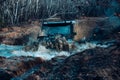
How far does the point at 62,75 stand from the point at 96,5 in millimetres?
29591

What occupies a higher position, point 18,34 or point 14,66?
point 14,66

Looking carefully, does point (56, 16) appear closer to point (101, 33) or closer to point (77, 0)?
point (77, 0)

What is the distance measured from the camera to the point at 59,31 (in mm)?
21344

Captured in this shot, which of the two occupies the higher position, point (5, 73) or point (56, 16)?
point (5, 73)

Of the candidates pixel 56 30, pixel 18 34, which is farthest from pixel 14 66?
pixel 18 34

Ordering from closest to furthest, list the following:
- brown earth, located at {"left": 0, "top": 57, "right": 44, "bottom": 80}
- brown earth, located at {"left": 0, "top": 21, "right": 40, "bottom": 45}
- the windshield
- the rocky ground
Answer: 1. the rocky ground
2. brown earth, located at {"left": 0, "top": 57, "right": 44, "bottom": 80}
3. brown earth, located at {"left": 0, "top": 21, "right": 40, "bottom": 45}
4. the windshield

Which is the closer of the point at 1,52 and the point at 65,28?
the point at 1,52

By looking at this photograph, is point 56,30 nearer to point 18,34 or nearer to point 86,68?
point 18,34

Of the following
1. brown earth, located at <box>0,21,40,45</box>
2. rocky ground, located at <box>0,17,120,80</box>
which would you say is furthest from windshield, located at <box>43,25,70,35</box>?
rocky ground, located at <box>0,17,120,80</box>

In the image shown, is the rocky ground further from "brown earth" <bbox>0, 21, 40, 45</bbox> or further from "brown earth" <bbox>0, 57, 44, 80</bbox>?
"brown earth" <bbox>0, 21, 40, 45</bbox>

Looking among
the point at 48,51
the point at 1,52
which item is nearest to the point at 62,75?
the point at 48,51

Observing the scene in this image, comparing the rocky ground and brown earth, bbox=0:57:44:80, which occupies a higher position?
the rocky ground

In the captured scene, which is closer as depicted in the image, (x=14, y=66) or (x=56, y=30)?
(x=14, y=66)

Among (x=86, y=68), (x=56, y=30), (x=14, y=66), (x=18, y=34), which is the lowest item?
(x=18, y=34)
